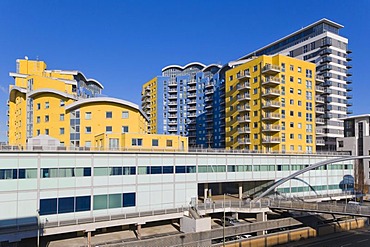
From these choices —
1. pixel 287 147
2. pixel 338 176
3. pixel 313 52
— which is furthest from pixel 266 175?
pixel 313 52

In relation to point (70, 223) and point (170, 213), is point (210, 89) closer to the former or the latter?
point (170, 213)

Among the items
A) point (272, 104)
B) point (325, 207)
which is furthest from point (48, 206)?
point (272, 104)

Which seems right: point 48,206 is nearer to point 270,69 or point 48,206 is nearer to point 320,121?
point 270,69

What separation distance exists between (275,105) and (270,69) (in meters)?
7.61

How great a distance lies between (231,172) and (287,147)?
68.7ft

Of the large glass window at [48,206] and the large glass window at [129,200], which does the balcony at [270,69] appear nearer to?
the large glass window at [129,200]

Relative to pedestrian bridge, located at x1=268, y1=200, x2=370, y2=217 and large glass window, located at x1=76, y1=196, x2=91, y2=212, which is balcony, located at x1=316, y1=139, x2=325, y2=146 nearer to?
pedestrian bridge, located at x1=268, y1=200, x2=370, y2=217

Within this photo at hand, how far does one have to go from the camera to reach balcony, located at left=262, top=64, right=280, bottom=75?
64500mm

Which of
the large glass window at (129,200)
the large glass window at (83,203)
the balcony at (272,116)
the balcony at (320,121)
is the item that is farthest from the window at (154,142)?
the balcony at (320,121)

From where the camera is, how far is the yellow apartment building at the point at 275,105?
64562 millimetres

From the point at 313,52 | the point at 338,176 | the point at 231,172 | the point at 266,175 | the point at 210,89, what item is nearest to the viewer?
the point at 231,172

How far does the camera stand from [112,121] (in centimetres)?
5647

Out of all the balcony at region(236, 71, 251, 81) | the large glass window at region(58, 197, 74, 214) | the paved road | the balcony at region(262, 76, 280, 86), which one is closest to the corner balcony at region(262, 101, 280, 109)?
the balcony at region(262, 76, 280, 86)

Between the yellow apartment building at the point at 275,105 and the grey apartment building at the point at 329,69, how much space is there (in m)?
18.0
